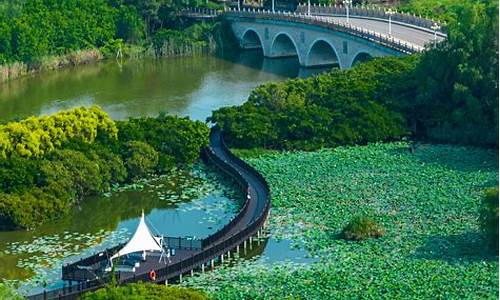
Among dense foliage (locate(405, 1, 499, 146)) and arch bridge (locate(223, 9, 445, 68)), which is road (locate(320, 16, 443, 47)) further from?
dense foliage (locate(405, 1, 499, 146))

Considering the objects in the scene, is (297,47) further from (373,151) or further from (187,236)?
(187,236)

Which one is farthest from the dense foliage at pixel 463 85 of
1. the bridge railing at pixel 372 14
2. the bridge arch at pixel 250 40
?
the bridge arch at pixel 250 40

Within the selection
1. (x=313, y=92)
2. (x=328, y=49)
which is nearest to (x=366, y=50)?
(x=328, y=49)

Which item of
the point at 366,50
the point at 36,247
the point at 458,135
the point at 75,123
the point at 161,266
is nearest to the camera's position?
the point at 161,266

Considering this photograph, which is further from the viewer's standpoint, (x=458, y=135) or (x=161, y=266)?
(x=458, y=135)

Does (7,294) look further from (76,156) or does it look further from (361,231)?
(76,156)

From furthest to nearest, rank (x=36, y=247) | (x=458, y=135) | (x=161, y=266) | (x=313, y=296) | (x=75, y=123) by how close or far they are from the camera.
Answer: (x=458, y=135), (x=75, y=123), (x=36, y=247), (x=161, y=266), (x=313, y=296)

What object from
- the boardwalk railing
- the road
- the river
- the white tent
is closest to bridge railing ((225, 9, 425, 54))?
the road
